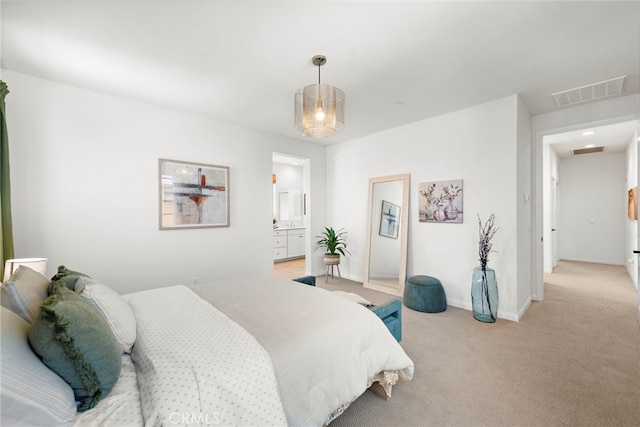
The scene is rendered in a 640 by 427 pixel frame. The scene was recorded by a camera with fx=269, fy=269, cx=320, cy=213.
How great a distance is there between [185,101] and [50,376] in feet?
9.97

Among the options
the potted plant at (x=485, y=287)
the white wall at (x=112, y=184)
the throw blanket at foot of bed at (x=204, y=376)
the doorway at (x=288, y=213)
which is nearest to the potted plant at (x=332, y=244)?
the white wall at (x=112, y=184)

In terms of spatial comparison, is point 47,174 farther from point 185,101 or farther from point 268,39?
point 268,39

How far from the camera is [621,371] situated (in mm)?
2096

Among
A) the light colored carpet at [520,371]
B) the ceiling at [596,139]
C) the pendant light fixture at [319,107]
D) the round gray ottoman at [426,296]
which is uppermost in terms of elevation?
the ceiling at [596,139]

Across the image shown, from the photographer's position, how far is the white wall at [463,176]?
312 cm

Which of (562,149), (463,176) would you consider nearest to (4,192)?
(463,176)

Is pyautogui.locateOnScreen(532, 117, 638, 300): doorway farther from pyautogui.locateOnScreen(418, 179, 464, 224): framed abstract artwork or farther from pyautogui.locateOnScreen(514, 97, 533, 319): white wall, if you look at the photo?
pyautogui.locateOnScreen(418, 179, 464, 224): framed abstract artwork

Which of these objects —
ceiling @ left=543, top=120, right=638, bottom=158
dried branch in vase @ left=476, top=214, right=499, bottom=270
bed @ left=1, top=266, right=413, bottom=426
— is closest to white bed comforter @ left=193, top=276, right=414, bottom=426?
bed @ left=1, top=266, right=413, bottom=426

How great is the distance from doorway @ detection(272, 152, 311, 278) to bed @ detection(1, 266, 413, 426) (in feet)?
15.6

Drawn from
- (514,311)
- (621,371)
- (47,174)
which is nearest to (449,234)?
(514,311)

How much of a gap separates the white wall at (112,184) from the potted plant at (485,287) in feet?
9.97

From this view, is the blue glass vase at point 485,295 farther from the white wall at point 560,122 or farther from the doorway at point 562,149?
the doorway at point 562,149

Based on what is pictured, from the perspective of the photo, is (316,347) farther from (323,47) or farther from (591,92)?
(591,92)

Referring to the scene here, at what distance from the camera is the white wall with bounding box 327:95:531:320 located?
3.12 meters
